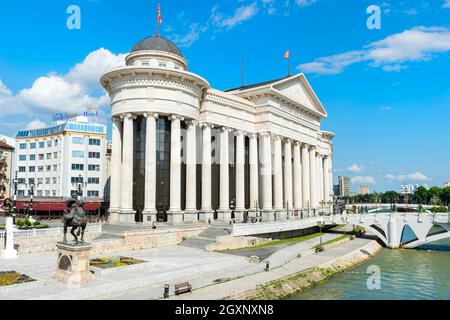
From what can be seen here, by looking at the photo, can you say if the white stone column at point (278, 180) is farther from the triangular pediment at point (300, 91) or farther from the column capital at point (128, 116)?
the column capital at point (128, 116)

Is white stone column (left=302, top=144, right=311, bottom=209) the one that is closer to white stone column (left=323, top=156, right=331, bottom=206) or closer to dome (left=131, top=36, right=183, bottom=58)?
white stone column (left=323, top=156, right=331, bottom=206)

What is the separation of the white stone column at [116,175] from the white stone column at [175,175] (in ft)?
21.9

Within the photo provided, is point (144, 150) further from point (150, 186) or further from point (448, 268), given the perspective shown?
point (448, 268)

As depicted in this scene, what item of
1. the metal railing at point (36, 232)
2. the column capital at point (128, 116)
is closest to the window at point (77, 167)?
the column capital at point (128, 116)

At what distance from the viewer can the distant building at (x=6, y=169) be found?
271ft

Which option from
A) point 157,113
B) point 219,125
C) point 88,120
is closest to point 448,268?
point 219,125

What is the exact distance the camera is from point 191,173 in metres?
49.9

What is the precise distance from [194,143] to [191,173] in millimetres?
4015

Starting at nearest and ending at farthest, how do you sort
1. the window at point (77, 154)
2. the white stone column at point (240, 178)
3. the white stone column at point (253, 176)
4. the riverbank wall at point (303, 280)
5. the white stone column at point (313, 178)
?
the riverbank wall at point (303, 280)
the white stone column at point (240, 178)
the white stone column at point (253, 176)
the white stone column at point (313, 178)
the window at point (77, 154)

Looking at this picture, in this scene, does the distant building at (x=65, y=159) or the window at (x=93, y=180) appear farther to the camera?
the window at (x=93, y=180)

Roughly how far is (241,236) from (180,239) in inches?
266

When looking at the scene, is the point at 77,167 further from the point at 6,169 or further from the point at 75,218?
the point at 75,218

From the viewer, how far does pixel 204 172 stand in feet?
170
